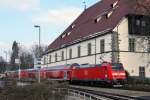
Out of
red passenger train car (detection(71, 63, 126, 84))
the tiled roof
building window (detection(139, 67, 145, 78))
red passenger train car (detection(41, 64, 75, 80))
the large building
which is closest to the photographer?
red passenger train car (detection(71, 63, 126, 84))

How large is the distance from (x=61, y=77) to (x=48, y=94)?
40.2 metres

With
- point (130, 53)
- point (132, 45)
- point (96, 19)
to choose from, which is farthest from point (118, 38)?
point (96, 19)

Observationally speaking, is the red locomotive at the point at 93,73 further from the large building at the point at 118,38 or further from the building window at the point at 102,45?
the building window at the point at 102,45

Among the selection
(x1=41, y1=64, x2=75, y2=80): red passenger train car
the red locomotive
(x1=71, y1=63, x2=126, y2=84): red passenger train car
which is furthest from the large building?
(x1=71, y1=63, x2=126, y2=84): red passenger train car

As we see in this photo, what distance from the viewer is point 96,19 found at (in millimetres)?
78312

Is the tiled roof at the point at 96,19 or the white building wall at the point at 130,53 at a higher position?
the tiled roof at the point at 96,19

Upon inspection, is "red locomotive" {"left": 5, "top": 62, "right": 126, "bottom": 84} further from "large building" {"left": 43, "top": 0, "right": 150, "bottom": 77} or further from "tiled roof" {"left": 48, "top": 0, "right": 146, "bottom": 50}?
"tiled roof" {"left": 48, "top": 0, "right": 146, "bottom": 50}

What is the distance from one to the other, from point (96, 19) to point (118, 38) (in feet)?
42.2

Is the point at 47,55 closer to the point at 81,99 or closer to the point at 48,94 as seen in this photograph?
the point at 81,99

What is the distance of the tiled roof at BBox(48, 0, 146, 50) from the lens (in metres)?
67.2

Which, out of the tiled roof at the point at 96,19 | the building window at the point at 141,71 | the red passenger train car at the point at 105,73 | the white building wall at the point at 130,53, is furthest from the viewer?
the tiled roof at the point at 96,19

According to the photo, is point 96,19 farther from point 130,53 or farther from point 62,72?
point 62,72

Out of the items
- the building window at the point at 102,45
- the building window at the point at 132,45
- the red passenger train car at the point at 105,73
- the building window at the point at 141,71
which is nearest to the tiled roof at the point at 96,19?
the building window at the point at 102,45

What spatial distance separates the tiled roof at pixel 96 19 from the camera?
221 ft
